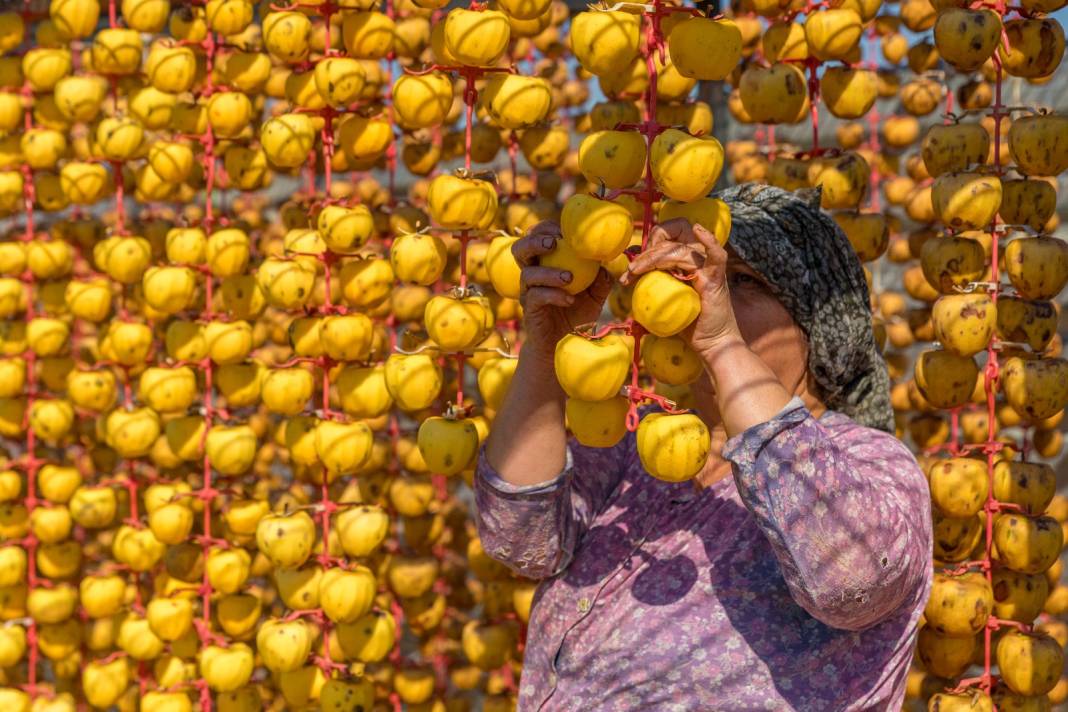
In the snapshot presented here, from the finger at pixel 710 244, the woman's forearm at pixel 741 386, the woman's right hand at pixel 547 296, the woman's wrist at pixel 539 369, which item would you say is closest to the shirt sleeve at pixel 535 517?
the woman's wrist at pixel 539 369

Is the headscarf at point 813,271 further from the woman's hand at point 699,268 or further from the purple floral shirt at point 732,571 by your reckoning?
→ the woman's hand at point 699,268

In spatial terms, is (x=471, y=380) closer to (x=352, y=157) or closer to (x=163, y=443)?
(x=163, y=443)

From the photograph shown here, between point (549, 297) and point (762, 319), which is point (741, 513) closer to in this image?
point (762, 319)

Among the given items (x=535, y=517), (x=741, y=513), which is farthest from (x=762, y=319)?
Answer: (x=535, y=517)

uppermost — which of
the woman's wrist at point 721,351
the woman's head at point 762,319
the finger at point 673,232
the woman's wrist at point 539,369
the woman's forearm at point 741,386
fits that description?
the finger at point 673,232

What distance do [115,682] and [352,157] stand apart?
1.41m

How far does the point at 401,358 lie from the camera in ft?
7.52

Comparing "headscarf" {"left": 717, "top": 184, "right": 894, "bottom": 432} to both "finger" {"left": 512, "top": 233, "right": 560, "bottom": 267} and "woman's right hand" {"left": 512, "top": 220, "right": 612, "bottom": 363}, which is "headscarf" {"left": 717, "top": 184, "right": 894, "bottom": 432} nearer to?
"woman's right hand" {"left": 512, "top": 220, "right": 612, "bottom": 363}

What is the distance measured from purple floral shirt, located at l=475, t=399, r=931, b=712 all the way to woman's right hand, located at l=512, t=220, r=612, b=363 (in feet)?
1.08

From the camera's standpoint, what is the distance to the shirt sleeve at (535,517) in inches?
92.4

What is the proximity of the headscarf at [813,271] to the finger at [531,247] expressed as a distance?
369mm

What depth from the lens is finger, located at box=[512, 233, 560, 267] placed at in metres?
1.95

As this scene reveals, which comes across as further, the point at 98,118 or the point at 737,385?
the point at 98,118

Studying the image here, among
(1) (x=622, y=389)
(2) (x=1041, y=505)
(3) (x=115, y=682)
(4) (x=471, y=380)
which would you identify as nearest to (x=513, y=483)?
(1) (x=622, y=389)
